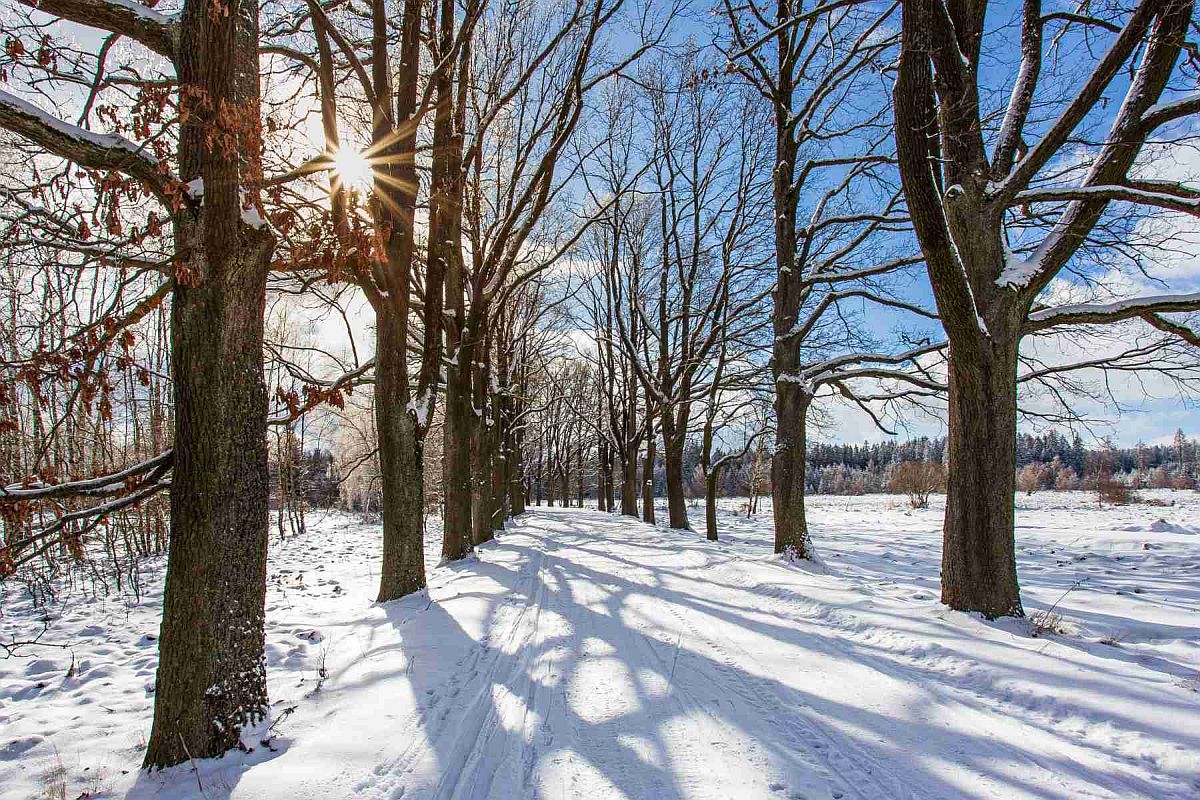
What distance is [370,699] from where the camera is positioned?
139 inches

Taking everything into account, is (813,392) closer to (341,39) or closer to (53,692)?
(341,39)

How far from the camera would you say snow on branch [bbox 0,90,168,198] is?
234cm

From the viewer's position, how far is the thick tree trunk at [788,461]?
859 cm

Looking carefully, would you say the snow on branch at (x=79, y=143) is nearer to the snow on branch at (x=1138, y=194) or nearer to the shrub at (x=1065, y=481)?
the snow on branch at (x=1138, y=194)

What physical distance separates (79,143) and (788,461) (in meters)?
8.94

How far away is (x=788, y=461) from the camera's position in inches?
349

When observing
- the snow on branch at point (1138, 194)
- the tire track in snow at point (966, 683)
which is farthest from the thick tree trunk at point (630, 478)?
the snow on branch at point (1138, 194)

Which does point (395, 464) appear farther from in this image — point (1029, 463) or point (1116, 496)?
point (1029, 463)

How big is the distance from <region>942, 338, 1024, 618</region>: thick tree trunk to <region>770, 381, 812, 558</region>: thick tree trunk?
3.48m

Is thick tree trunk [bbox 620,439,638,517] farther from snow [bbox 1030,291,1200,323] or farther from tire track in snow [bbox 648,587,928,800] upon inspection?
tire track in snow [bbox 648,587,928,800]

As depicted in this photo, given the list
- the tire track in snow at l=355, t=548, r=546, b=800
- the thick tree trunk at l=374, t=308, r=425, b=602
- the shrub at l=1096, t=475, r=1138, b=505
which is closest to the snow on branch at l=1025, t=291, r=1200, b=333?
the tire track in snow at l=355, t=548, r=546, b=800

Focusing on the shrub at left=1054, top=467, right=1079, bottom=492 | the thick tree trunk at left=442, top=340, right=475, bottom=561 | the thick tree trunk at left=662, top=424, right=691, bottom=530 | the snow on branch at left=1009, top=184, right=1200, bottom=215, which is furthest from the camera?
the shrub at left=1054, top=467, right=1079, bottom=492

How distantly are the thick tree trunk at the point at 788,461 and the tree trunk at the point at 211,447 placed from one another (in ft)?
24.9

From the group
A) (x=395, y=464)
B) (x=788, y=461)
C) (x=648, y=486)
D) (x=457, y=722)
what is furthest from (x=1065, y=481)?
(x=457, y=722)
